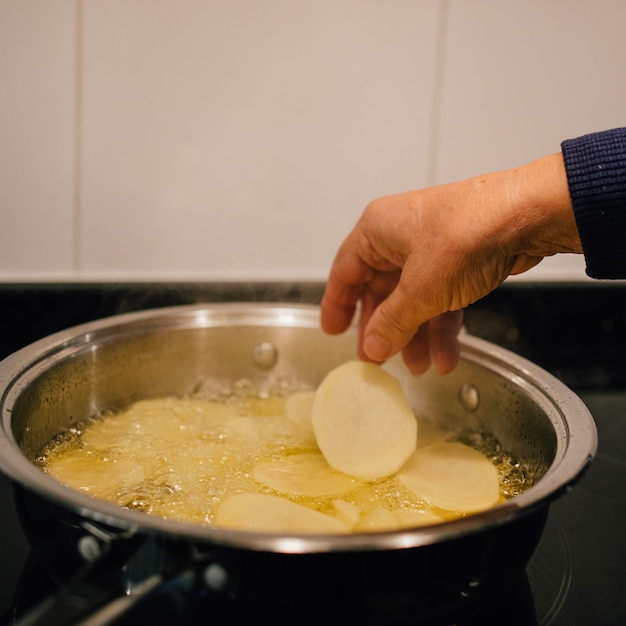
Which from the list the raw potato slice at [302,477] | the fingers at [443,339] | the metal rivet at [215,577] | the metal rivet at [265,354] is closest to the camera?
the metal rivet at [215,577]

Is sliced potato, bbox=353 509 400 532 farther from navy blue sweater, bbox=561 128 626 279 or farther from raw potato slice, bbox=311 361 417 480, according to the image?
navy blue sweater, bbox=561 128 626 279

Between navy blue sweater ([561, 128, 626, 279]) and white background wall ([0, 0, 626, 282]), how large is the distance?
474mm

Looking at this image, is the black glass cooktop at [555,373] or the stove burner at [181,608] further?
the black glass cooktop at [555,373]

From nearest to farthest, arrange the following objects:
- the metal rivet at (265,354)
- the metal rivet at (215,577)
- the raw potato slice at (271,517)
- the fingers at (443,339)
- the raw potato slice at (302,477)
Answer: the metal rivet at (215,577) < the raw potato slice at (271,517) < the raw potato slice at (302,477) < the fingers at (443,339) < the metal rivet at (265,354)

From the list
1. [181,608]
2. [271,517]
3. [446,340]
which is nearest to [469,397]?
[446,340]

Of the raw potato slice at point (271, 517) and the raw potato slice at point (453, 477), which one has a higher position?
the raw potato slice at point (271, 517)

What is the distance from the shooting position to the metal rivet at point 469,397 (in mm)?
824

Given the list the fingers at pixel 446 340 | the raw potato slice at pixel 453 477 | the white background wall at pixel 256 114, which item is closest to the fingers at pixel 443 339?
the fingers at pixel 446 340

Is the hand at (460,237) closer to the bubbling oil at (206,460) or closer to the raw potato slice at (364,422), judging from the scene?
the raw potato slice at (364,422)

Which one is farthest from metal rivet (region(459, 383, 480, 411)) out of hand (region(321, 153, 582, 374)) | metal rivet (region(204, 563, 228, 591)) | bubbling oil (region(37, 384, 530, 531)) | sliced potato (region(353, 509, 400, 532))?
metal rivet (region(204, 563, 228, 591))

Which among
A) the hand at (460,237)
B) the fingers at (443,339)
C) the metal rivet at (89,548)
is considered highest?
the hand at (460,237)

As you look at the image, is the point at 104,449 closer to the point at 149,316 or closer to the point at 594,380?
the point at 149,316

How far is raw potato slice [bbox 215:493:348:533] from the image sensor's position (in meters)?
0.54

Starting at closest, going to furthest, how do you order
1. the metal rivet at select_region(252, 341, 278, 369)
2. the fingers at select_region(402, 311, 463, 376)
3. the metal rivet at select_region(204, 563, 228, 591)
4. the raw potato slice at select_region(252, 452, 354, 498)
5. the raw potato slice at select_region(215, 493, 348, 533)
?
the metal rivet at select_region(204, 563, 228, 591)
the raw potato slice at select_region(215, 493, 348, 533)
the raw potato slice at select_region(252, 452, 354, 498)
the fingers at select_region(402, 311, 463, 376)
the metal rivet at select_region(252, 341, 278, 369)
